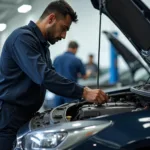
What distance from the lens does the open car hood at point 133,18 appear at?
2326mm

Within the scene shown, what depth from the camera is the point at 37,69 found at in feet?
7.38

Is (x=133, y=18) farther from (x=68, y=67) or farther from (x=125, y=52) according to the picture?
(x=68, y=67)

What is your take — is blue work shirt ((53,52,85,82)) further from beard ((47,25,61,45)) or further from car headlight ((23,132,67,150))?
car headlight ((23,132,67,150))

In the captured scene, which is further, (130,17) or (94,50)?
(94,50)

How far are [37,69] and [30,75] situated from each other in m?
0.07

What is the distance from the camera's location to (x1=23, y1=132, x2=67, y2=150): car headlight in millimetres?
1913

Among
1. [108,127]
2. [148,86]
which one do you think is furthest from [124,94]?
[108,127]

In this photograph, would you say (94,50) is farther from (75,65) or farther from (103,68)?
(75,65)

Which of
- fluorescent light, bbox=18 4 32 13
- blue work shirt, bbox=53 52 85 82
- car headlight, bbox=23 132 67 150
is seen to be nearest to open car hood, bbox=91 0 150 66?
car headlight, bbox=23 132 67 150

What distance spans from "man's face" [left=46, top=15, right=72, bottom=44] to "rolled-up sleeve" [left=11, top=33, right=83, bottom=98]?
7.8 inches

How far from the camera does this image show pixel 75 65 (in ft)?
19.3

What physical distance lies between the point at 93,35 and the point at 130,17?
8278 millimetres

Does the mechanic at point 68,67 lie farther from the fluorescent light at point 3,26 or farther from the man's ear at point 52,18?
the fluorescent light at point 3,26

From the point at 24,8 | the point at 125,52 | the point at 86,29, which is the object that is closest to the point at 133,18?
the point at 125,52
